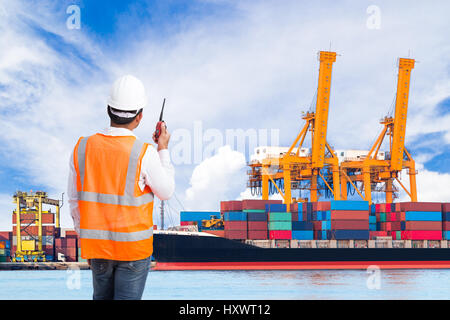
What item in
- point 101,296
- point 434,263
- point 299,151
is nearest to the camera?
point 101,296

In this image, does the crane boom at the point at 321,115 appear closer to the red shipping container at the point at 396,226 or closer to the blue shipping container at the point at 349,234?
the blue shipping container at the point at 349,234

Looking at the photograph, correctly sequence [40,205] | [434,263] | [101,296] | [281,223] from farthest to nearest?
[40,205], [434,263], [281,223], [101,296]

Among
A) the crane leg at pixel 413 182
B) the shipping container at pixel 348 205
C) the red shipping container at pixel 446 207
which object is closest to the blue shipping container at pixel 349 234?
the shipping container at pixel 348 205

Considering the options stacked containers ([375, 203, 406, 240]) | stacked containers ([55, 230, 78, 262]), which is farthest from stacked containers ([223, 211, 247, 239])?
stacked containers ([55, 230, 78, 262])

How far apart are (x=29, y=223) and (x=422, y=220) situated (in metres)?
39.9

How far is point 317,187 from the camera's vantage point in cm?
5397

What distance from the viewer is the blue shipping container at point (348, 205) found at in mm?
44344

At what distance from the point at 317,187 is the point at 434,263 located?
12.1 metres

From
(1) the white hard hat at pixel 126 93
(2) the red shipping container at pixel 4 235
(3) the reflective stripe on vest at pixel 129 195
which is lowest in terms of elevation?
(2) the red shipping container at pixel 4 235

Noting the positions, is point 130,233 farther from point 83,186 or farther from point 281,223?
point 281,223

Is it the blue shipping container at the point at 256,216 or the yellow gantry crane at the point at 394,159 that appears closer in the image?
the blue shipping container at the point at 256,216

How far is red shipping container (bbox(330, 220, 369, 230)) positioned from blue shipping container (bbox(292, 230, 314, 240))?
1763 mm

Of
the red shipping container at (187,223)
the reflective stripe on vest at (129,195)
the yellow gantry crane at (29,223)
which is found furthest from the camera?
the yellow gantry crane at (29,223)
